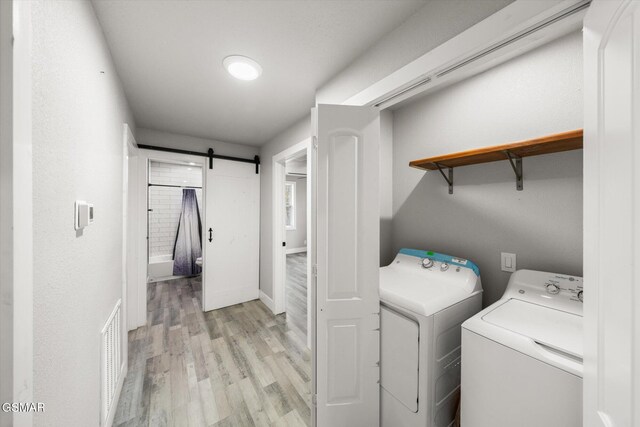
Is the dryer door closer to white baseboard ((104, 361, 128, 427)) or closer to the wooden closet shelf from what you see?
the wooden closet shelf

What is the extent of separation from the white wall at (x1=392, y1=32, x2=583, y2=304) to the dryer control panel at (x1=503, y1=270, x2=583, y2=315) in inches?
5.3

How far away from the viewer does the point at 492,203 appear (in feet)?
5.19

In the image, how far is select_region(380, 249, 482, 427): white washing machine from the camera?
3.95 ft

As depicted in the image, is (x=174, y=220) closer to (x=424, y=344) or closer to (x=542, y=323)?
(x=424, y=344)

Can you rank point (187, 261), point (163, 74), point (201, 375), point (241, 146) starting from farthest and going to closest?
point (187, 261) < point (241, 146) < point (201, 375) < point (163, 74)

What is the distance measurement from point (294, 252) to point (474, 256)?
5.55 m

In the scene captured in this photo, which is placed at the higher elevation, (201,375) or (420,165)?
(420,165)

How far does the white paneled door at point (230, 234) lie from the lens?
10.3ft

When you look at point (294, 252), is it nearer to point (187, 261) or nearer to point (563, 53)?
point (187, 261)

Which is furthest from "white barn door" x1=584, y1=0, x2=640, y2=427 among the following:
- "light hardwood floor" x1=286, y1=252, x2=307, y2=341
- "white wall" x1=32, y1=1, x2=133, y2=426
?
"light hardwood floor" x1=286, y1=252, x2=307, y2=341

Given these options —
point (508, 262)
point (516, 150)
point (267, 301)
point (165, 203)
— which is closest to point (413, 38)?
point (516, 150)

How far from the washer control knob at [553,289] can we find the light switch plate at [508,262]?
25cm

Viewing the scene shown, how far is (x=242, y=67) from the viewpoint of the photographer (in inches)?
Result: 63.4

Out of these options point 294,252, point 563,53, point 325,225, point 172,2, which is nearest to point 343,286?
point 325,225
